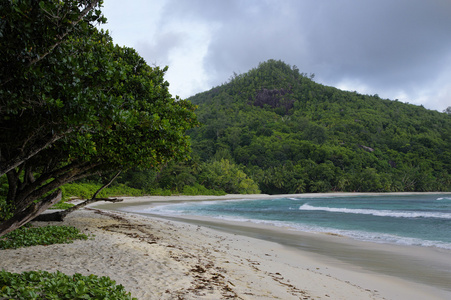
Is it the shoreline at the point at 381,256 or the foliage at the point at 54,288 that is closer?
the foliage at the point at 54,288

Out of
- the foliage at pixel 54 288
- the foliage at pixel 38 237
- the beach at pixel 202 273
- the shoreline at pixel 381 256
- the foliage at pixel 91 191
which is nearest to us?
the foliage at pixel 54 288

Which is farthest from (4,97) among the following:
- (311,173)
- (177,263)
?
(311,173)

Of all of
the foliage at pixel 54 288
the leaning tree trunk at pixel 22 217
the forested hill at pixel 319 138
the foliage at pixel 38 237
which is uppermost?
the forested hill at pixel 319 138

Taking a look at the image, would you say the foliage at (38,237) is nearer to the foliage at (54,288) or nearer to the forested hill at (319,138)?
the foliage at (54,288)

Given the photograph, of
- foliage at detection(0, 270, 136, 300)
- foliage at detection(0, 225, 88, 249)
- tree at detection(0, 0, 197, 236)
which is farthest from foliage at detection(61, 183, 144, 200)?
foliage at detection(0, 270, 136, 300)

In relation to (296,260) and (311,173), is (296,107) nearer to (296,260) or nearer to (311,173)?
(311,173)

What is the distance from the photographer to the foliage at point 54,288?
314 centimetres

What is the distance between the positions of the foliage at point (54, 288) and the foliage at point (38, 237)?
387cm

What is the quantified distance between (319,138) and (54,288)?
3767 inches

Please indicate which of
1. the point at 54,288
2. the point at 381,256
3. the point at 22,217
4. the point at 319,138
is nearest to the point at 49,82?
the point at 22,217

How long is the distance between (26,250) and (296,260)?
7.03 meters

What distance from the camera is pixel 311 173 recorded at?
249 ft

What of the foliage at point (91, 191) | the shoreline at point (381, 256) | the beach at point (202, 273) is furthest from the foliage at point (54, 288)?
the foliage at point (91, 191)

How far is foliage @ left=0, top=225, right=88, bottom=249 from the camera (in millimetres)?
6887
